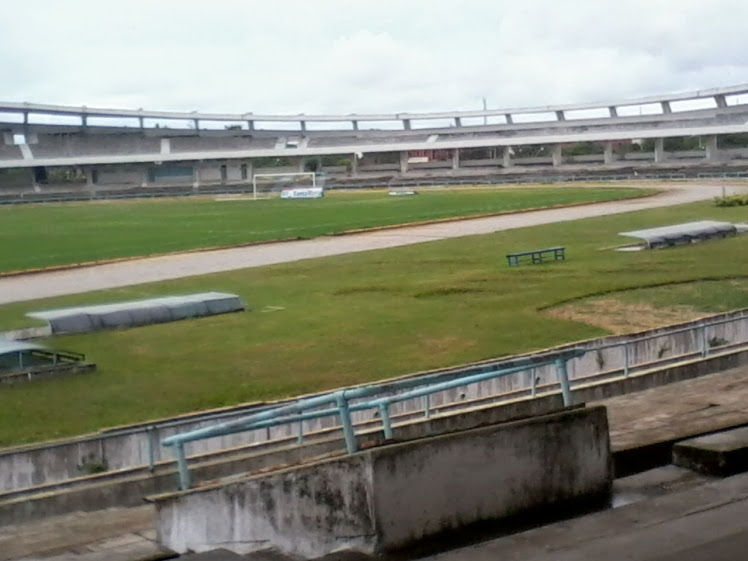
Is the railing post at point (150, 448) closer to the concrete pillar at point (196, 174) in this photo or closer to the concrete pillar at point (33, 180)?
the concrete pillar at point (33, 180)

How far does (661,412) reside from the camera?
10695 millimetres

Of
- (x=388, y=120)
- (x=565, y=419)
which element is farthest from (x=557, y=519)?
(x=388, y=120)

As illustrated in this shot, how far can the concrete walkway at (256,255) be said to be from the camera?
34406 millimetres

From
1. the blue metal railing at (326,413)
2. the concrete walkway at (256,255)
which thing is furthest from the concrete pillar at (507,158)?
the blue metal railing at (326,413)

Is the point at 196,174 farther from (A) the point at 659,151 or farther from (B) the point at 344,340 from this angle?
(B) the point at 344,340

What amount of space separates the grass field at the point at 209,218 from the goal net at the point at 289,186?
1.91 meters

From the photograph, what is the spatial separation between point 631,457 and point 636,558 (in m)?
2.33

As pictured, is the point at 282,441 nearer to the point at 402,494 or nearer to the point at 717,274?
the point at 402,494

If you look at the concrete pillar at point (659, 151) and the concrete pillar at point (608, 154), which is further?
the concrete pillar at point (608, 154)

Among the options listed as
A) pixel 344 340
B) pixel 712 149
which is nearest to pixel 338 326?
pixel 344 340

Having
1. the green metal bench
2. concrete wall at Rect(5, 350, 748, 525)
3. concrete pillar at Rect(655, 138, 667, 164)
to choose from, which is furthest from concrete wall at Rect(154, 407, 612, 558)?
concrete pillar at Rect(655, 138, 667, 164)

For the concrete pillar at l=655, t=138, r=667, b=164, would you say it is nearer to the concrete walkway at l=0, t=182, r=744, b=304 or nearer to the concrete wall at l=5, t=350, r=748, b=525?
the concrete walkway at l=0, t=182, r=744, b=304

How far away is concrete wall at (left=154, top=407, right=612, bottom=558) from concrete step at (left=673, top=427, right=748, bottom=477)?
2.75ft

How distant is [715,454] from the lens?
8.05 meters
